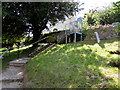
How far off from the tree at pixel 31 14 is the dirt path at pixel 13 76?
2.78 metres

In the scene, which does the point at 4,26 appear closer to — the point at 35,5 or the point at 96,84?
the point at 35,5

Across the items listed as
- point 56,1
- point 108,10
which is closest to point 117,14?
point 108,10

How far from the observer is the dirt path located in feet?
13.8

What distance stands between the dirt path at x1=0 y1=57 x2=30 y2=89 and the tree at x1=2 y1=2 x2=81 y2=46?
2.78 metres

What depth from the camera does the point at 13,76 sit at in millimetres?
4727

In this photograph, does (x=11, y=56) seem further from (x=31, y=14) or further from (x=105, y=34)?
(x=105, y=34)

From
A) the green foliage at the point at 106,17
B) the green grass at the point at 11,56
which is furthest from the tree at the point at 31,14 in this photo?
the green foliage at the point at 106,17

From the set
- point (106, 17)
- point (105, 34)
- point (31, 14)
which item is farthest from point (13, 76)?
point (106, 17)

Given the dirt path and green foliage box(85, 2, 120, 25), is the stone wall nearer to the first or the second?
green foliage box(85, 2, 120, 25)

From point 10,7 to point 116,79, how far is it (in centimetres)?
700

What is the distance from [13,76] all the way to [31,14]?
Result: 13.6ft

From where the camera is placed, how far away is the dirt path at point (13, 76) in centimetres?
420

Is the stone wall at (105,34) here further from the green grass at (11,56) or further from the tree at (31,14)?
the green grass at (11,56)

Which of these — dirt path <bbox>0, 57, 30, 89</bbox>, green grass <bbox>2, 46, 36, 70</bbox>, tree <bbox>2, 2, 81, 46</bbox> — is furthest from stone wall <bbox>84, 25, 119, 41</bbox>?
dirt path <bbox>0, 57, 30, 89</bbox>
